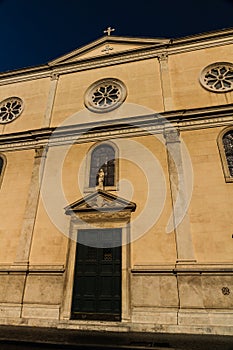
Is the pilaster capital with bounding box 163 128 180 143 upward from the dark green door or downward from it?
upward

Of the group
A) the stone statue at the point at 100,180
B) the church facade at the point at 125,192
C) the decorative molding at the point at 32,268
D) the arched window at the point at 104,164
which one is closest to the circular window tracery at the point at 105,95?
the church facade at the point at 125,192

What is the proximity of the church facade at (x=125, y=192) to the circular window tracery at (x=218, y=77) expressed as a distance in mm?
73

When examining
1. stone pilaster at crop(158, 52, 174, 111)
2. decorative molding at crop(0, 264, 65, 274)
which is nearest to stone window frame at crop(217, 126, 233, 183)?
stone pilaster at crop(158, 52, 174, 111)

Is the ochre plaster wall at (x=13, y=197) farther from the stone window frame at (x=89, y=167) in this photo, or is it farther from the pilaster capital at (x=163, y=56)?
the pilaster capital at (x=163, y=56)

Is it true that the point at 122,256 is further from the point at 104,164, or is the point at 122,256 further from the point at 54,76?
the point at 54,76

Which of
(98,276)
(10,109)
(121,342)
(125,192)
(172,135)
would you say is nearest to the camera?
(121,342)

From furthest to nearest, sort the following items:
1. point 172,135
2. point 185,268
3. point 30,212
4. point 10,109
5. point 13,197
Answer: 1. point 10,109
2. point 13,197
3. point 172,135
4. point 30,212
5. point 185,268

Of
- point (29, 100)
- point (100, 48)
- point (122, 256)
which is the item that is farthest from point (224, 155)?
point (29, 100)

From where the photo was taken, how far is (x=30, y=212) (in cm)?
1079

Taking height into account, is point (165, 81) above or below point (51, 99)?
below

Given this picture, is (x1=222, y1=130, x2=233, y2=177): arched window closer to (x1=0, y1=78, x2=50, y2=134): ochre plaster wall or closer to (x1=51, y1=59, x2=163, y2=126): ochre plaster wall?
(x1=51, y1=59, x2=163, y2=126): ochre plaster wall

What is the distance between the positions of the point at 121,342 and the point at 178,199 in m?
5.33

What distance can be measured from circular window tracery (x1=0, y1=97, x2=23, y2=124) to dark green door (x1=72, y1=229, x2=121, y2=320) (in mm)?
8930

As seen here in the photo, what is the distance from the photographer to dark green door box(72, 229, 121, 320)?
8.48 meters
